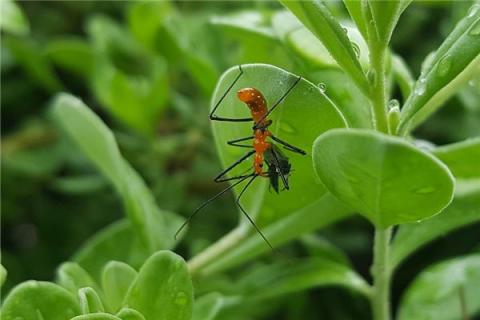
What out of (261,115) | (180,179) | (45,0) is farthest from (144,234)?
(45,0)

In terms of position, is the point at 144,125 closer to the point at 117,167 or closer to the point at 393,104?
the point at 117,167

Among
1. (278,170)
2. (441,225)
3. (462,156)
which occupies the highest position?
(278,170)

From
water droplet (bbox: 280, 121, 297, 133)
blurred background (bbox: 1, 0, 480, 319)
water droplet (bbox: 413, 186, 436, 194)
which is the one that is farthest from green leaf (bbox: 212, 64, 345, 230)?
blurred background (bbox: 1, 0, 480, 319)

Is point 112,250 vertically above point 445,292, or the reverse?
point 112,250

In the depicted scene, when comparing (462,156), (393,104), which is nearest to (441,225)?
(462,156)

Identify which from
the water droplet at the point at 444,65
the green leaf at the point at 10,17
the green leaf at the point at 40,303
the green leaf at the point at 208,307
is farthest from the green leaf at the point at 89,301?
the green leaf at the point at 10,17

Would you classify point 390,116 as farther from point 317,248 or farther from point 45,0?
point 45,0

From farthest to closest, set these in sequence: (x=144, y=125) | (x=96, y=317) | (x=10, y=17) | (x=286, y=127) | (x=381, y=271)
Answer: (x=144, y=125), (x=10, y=17), (x=381, y=271), (x=286, y=127), (x=96, y=317)
